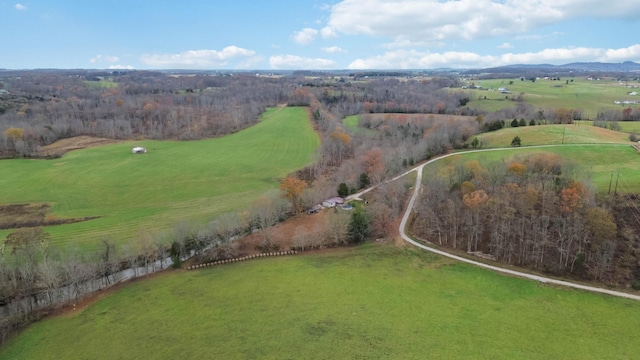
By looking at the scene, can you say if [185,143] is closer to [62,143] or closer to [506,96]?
[62,143]

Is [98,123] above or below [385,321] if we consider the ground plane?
above

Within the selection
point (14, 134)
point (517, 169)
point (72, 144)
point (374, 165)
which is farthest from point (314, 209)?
point (14, 134)

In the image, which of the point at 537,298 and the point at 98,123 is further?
the point at 98,123

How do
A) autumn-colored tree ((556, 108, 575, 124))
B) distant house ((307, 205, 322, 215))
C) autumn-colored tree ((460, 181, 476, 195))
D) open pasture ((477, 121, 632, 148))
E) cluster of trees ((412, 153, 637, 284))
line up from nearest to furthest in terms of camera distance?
cluster of trees ((412, 153, 637, 284)) < autumn-colored tree ((460, 181, 476, 195)) < distant house ((307, 205, 322, 215)) < open pasture ((477, 121, 632, 148)) < autumn-colored tree ((556, 108, 575, 124))

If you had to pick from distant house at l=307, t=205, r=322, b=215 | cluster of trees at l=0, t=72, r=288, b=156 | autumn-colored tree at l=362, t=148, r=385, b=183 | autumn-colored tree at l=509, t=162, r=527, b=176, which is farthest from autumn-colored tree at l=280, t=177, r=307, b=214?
cluster of trees at l=0, t=72, r=288, b=156

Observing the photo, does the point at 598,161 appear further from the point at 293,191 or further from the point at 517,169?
the point at 293,191

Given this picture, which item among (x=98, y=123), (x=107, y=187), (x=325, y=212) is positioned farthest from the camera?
(x=98, y=123)

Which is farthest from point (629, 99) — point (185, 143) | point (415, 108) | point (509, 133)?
point (185, 143)

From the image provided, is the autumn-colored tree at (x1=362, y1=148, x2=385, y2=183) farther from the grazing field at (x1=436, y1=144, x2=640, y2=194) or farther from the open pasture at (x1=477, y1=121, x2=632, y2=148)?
the open pasture at (x1=477, y1=121, x2=632, y2=148)
